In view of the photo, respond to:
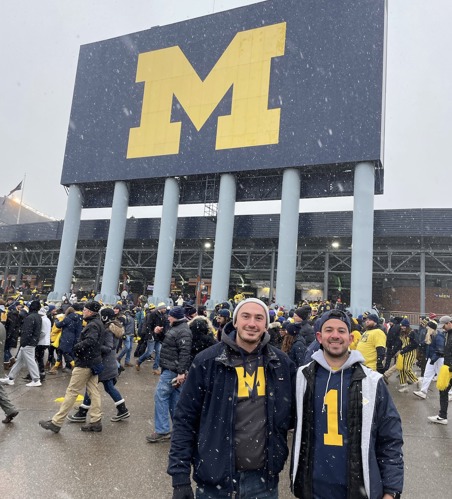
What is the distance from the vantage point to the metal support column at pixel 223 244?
23.9 metres

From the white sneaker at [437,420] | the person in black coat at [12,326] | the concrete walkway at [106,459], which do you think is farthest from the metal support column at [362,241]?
the person in black coat at [12,326]

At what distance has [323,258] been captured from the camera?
2797cm

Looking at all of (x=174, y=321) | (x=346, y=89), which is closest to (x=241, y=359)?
(x=174, y=321)

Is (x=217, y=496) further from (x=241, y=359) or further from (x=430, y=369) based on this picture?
(x=430, y=369)

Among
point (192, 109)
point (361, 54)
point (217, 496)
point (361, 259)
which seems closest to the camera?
point (217, 496)

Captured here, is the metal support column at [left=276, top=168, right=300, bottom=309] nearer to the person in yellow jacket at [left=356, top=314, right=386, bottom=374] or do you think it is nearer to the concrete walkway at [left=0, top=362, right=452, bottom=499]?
the person in yellow jacket at [left=356, top=314, right=386, bottom=374]

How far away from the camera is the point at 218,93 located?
1034 inches

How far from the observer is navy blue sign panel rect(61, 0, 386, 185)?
22766mm

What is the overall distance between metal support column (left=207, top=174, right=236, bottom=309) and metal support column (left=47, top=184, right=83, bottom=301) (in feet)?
37.9

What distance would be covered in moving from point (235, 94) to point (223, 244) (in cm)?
994

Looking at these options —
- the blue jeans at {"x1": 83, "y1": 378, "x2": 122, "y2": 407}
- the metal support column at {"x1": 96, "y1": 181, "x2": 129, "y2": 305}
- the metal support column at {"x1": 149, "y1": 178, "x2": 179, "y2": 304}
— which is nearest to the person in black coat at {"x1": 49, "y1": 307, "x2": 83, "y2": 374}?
the blue jeans at {"x1": 83, "y1": 378, "x2": 122, "y2": 407}

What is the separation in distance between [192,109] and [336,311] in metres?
26.4

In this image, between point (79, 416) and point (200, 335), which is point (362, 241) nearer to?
point (200, 335)

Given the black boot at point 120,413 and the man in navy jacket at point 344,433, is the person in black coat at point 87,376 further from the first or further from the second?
the man in navy jacket at point 344,433
